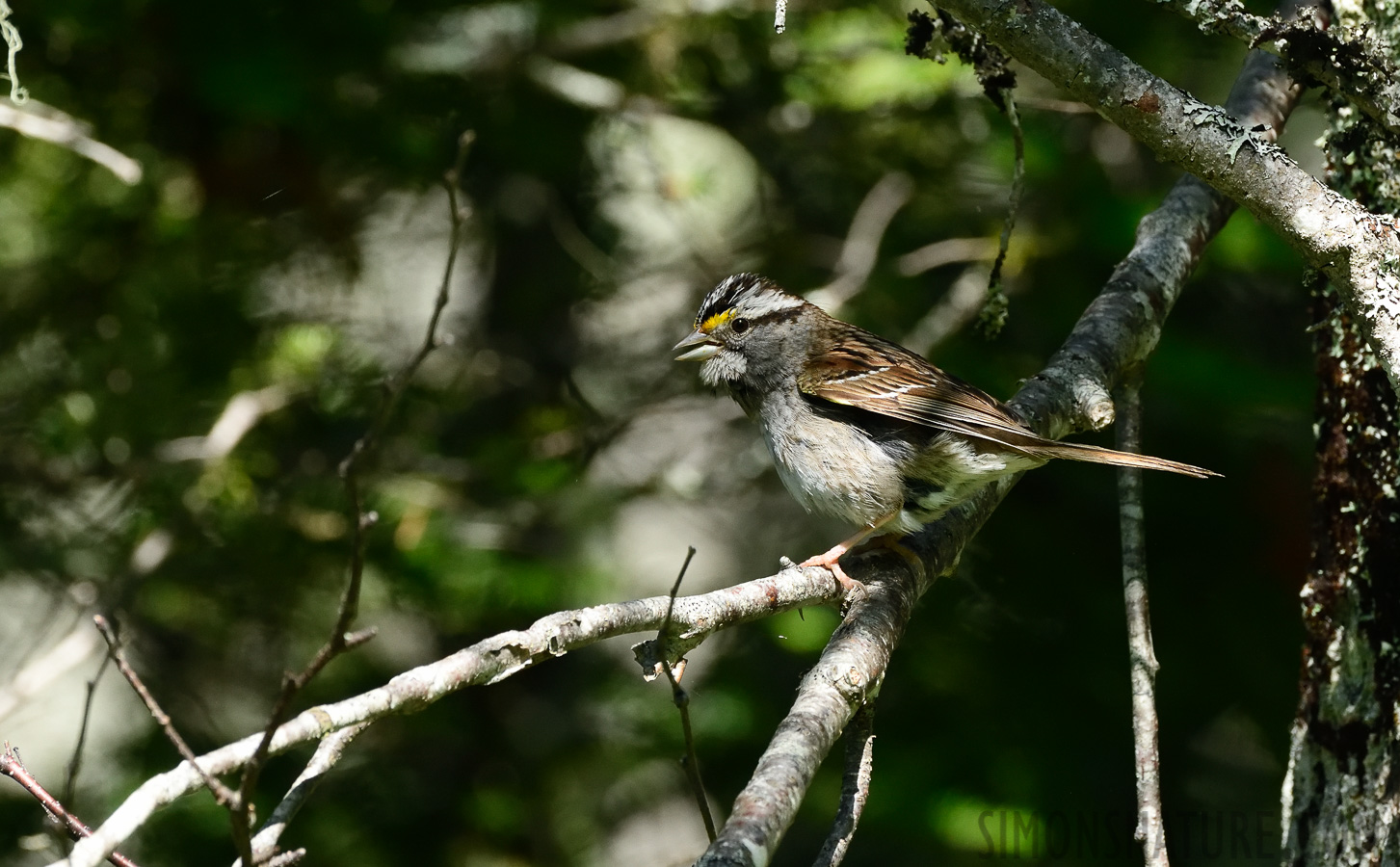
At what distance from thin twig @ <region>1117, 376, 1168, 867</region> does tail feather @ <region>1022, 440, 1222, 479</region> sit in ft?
0.56

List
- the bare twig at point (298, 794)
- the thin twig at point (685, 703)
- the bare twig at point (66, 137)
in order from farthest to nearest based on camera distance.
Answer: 1. the bare twig at point (66, 137)
2. the thin twig at point (685, 703)
3. the bare twig at point (298, 794)

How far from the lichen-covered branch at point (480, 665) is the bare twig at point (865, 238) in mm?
3016

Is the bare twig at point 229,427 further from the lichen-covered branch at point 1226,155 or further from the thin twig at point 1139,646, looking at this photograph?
the lichen-covered branch at point 1226,155

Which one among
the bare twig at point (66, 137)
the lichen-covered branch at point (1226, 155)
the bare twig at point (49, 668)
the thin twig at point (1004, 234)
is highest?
the lichen-covered branch at point (1226, 155)

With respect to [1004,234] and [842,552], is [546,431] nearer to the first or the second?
[842,552]

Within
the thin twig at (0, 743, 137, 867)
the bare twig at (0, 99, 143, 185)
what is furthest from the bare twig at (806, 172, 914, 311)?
the thin twig at (0, 743, 137, 867)

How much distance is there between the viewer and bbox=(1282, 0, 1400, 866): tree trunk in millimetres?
3020

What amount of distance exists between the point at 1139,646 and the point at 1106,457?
0.52 meters

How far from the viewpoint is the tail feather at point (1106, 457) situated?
3176 millimetres

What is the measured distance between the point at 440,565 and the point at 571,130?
2403 mm

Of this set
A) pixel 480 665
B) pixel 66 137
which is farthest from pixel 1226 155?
pixel 66 137

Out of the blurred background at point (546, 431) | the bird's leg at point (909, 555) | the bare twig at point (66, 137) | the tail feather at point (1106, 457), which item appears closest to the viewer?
the tail feather at point (1106, 457)

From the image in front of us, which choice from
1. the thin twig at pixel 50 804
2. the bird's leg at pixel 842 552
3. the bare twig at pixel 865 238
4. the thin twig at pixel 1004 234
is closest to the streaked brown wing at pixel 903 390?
the thin twig at pixel 1004 234

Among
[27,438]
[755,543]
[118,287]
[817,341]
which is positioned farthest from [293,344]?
[755,543]
